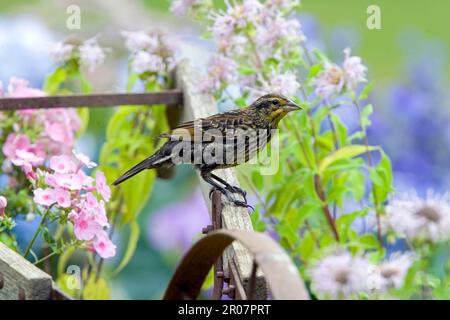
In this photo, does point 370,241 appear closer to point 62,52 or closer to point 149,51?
point 149,51

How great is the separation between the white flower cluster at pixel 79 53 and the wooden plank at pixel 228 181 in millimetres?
247

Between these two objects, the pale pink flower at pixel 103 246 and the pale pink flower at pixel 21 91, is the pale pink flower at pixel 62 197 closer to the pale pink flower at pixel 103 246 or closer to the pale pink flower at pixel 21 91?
the pale pink flower at pixel 103 246

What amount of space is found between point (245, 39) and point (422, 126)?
4.61 feet

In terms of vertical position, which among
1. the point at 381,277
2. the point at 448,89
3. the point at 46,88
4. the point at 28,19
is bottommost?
the point at 381,277

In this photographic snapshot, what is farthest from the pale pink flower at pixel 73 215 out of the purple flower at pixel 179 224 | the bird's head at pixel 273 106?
the purple flower at pixel 179 224

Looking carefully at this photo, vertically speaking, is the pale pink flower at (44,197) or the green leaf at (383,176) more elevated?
the green leaf at (383,176)

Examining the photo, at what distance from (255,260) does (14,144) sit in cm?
157

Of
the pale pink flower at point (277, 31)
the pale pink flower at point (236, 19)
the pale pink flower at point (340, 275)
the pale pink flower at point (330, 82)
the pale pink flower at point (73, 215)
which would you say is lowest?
the pale pink flower at point (340, 275)

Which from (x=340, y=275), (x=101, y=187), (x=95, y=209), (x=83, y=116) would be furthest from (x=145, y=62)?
(x=340, y=275)

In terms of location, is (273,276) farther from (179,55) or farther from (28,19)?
(28,19)

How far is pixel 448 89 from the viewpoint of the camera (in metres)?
4.41

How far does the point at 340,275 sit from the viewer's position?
135 centimetres

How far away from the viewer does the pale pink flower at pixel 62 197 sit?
1.76 m
